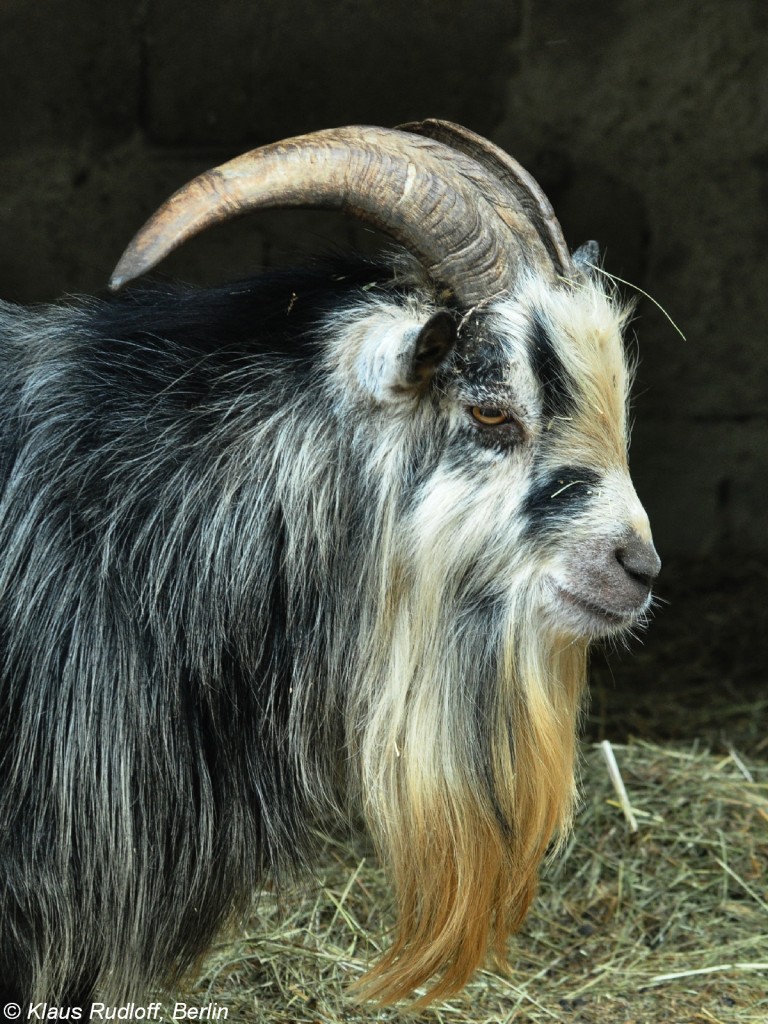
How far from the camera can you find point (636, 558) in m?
2.50

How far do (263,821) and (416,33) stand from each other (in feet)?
11.4

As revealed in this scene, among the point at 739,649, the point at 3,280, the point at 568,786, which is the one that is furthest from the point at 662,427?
the point at 568,786

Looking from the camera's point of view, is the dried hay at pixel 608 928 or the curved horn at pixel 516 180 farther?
the dried hay at pixel 608 928

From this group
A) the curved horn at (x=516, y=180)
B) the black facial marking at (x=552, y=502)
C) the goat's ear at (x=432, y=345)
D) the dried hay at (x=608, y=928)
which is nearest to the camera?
the goat's ear at (x=432, y=345)

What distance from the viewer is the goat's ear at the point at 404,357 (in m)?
2.36

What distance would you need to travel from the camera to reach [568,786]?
2.80 meters

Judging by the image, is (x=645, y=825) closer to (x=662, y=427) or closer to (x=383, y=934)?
(x=383, y=934)

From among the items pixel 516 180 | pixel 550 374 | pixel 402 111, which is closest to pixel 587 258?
pixel 516 180

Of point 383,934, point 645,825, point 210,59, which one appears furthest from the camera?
point 210,59

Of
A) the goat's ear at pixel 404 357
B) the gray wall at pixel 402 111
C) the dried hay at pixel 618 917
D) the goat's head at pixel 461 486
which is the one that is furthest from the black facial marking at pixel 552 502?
the gray wall at pixel 402 111

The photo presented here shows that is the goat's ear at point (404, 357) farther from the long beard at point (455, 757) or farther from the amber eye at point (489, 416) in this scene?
the long beard at point (455, 757)

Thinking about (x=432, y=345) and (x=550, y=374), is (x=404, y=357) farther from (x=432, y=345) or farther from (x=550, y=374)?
(x=550, y=374)

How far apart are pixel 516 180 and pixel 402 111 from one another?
251 centimetres

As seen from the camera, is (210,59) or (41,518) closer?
(41,518)
